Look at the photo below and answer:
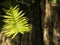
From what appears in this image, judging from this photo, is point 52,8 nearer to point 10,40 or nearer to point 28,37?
point 28,37

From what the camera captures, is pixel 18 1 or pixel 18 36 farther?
pixel 18 36

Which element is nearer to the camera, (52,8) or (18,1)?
(18,1)

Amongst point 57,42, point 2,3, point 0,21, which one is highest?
point 2,3

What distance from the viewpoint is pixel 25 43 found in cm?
223

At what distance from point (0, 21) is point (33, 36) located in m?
0.38

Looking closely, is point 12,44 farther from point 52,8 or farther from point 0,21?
point 52,8

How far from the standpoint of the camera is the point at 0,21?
2143 mm

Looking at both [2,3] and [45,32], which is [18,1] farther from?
[45,32]

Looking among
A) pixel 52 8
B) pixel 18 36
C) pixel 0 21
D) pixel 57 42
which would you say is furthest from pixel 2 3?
pixel 57 42

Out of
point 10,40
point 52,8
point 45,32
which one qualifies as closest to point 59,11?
point 52,8

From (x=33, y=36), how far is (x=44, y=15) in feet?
0.81

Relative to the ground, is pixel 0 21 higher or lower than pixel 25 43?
higher

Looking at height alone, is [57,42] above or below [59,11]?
below

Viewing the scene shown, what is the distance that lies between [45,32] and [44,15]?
0.60ft
